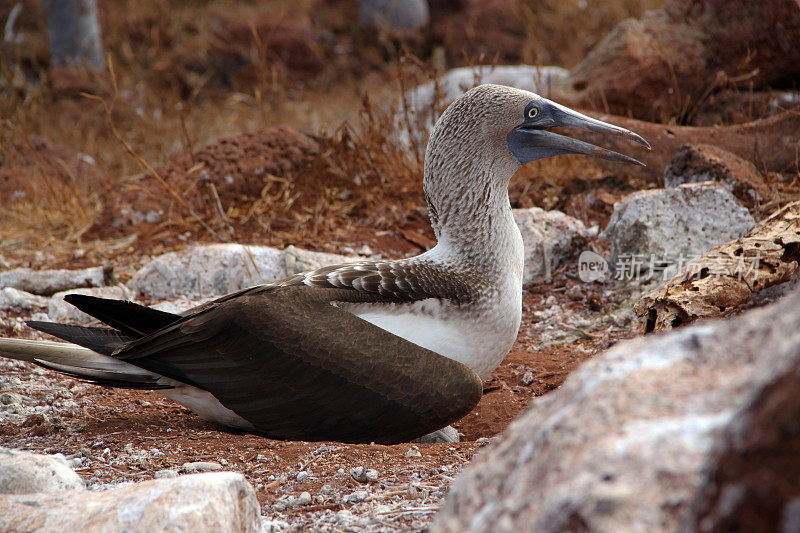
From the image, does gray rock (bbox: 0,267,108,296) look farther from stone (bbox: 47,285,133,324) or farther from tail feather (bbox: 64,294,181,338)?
tail feather (bbox: 64,294,181,338)

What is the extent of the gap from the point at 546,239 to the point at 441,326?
182cm

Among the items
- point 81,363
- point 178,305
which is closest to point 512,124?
point 81,363

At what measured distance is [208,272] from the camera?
4.81 metres

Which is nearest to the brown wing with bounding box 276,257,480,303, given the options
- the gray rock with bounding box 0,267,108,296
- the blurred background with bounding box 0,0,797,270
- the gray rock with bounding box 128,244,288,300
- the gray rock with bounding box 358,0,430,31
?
the gray rock with bounding box 128,244,288,300

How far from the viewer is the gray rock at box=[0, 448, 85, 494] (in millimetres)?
2189

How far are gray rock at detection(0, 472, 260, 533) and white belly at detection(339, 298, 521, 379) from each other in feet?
4.33

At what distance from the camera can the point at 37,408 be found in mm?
3488

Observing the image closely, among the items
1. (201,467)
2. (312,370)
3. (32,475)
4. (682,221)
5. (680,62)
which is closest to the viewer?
(32,475)

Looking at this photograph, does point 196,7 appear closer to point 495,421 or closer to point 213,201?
point 213,201

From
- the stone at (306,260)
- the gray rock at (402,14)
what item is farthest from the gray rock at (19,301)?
the gray rock at (402,14)

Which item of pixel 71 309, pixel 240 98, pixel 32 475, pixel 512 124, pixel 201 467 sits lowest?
pixel 71 309

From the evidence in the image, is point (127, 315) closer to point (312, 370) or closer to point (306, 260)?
point (312, 370)

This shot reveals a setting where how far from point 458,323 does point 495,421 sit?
20.9 inches

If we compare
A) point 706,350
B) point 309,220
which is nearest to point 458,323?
point 706,350
